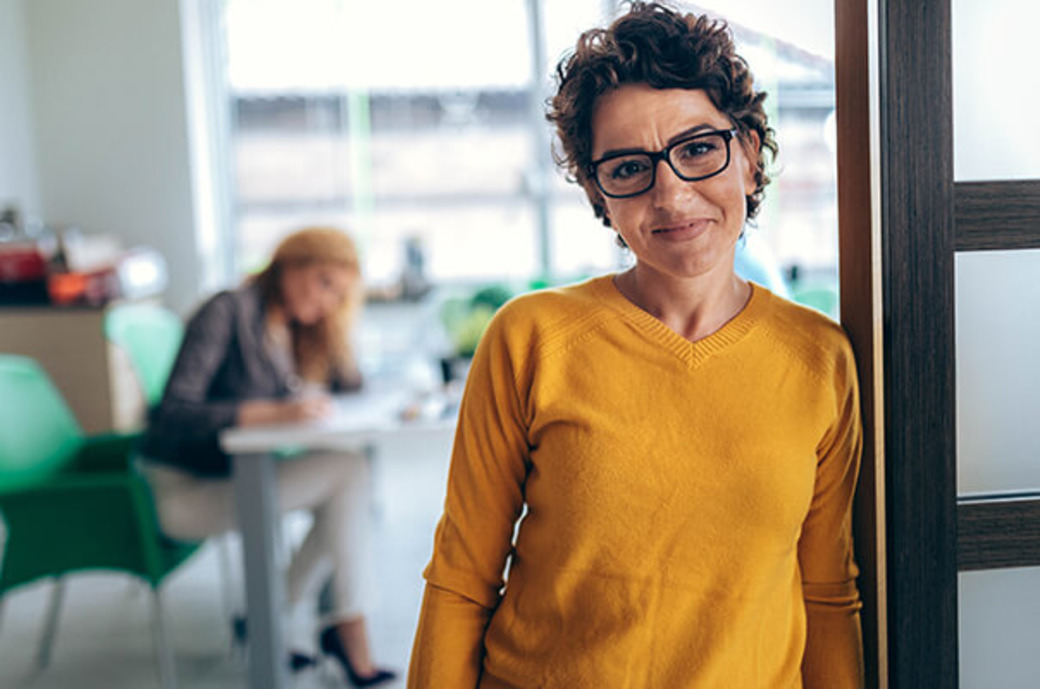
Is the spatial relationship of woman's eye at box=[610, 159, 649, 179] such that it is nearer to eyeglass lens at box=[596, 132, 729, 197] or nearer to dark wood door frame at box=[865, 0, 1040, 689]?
eyeglass lens at box=[596, 132, 729, 197]

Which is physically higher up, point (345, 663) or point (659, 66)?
point (659, 66)

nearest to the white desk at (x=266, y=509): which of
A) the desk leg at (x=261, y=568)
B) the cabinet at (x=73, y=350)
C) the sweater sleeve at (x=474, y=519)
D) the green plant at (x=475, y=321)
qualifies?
the desk leg at (x=261, y=568)

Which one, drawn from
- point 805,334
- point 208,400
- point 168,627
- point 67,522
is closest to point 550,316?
point 805,334

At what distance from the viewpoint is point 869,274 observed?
1016mm

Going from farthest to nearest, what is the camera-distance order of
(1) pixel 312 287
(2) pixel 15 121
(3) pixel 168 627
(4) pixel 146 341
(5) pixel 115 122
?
(5) pixel 115 122 < (2) pixel 15 121 < (4) pixel 146 341 < (3) pixel 168 627 < (1) pixel 312 287

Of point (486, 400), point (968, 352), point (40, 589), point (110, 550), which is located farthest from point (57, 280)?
point (968, 352)

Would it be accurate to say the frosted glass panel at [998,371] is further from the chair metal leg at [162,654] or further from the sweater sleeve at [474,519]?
the chair metal leg at [162,654]

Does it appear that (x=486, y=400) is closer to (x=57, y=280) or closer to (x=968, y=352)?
(x=968, y=352)

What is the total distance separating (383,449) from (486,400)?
446 cm

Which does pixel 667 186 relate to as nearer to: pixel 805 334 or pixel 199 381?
pixel 805 334

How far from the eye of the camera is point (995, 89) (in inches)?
39.3

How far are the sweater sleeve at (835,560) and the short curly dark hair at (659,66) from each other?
276 millimetres

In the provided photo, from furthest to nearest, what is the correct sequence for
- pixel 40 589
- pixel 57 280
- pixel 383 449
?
pixel 383 449, pixel 57 280, pixel 40 589

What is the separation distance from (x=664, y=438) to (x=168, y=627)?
262cm
